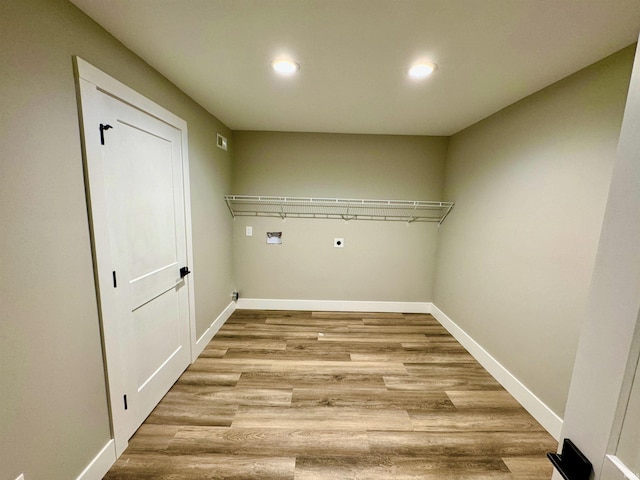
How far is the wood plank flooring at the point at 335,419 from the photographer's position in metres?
1.47

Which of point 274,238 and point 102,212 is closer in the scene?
point 102,212

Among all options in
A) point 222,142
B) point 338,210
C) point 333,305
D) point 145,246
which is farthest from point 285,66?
point 333,305

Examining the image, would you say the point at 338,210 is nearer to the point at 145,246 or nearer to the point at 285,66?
the point at 285,66

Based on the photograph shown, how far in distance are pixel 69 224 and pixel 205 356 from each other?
1.79 meters

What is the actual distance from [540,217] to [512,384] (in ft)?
4.41

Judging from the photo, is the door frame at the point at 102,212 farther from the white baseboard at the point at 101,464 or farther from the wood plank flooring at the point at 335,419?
the wood plank flooring at the point at 335,419

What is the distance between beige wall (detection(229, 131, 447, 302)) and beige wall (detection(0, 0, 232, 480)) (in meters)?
1.92

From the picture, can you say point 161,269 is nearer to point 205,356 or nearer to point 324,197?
point 205,356

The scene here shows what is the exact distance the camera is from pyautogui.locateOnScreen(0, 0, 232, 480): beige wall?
3.10 feet

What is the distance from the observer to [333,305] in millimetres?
3578

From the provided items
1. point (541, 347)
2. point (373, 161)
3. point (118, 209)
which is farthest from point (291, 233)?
point (541, 347)

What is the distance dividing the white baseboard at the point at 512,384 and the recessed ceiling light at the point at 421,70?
93.5 inches

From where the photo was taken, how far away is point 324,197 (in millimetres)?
3332

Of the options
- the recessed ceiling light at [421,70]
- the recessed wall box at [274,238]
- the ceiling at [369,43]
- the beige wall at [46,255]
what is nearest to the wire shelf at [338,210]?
the recessed wall box at [274,238]
